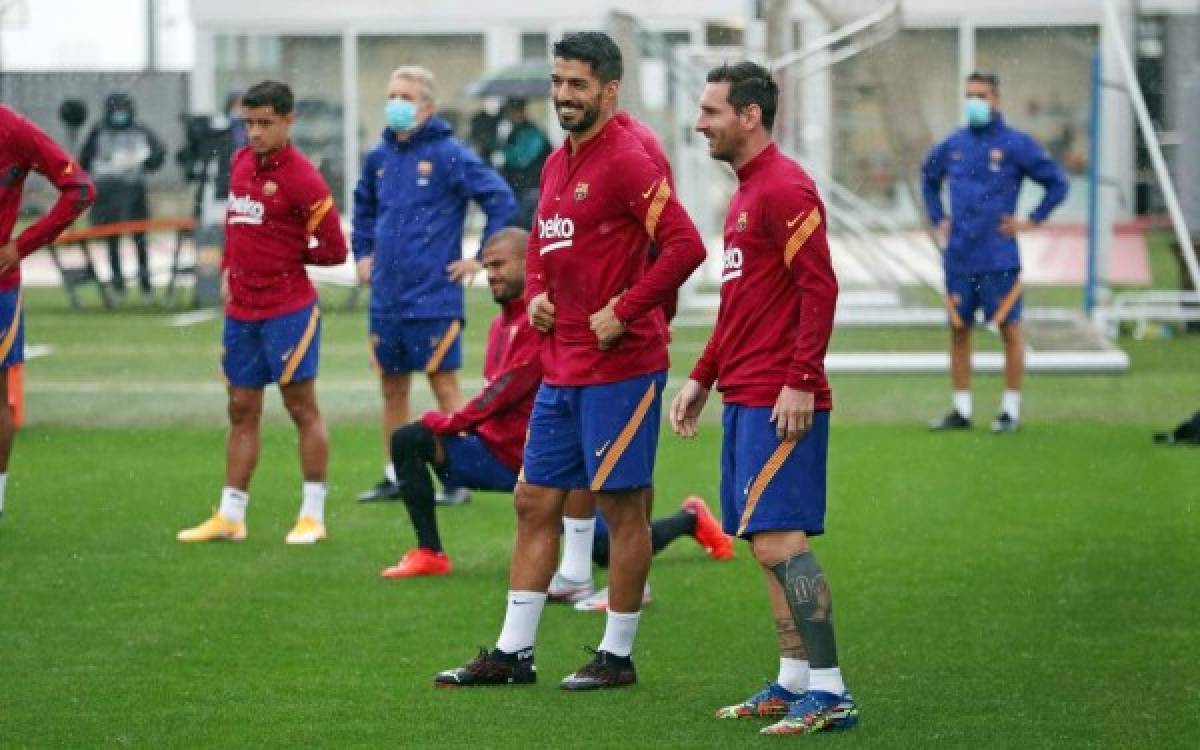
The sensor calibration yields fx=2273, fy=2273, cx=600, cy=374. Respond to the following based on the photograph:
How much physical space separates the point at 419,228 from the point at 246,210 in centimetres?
127

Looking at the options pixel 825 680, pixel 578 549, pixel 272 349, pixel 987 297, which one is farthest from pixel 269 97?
pixel 987 297

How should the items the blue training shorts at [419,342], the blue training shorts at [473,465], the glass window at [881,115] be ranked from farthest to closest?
the glass window at [881,115] → the blue training shorts at [419,342] → the blue training shorts at [473,465]

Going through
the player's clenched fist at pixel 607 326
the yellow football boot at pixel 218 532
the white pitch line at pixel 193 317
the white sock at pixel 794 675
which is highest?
the player's clenched fist at pixel 607 326

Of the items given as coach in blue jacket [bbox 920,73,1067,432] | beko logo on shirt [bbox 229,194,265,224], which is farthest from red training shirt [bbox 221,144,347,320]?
coach in blue jacket [bbox 920,73,1067,432]

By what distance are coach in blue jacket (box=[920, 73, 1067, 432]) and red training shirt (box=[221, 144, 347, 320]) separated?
16.8 feet

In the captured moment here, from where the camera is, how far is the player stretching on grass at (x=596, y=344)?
22.1 feet

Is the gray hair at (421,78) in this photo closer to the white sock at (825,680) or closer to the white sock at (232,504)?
the white sock at (232,504)

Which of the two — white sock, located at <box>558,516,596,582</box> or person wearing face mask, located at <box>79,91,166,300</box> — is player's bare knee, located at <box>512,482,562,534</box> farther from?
person wearing face mask, located at <box>79,91,166,300</box>

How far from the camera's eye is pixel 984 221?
13.9 meters

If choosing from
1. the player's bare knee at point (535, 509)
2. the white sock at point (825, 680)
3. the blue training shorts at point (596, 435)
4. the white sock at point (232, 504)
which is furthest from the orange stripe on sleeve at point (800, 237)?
the white sock at point (232, 504)

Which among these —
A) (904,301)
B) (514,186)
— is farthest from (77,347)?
(904,301)


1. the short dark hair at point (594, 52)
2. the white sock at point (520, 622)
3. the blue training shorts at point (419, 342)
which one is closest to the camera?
the short dark hair at point (594, 52)

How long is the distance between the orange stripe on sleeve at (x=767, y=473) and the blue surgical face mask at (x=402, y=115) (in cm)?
474

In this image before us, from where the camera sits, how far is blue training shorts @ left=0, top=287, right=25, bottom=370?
9.83 meters
